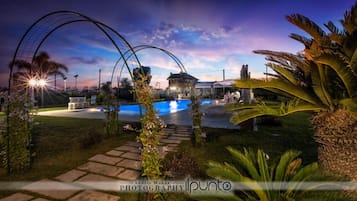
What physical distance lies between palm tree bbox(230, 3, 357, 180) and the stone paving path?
6.72 ft

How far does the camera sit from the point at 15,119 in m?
3.76

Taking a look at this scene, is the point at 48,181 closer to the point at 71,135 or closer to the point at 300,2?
the point at 71,135

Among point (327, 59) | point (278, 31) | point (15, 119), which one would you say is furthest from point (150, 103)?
point (278, 31)

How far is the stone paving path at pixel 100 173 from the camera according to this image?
2.80 metres

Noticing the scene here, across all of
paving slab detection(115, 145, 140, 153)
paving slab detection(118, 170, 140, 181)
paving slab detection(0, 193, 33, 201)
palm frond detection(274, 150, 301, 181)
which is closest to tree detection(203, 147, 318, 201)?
palm frond detection(274, 150, 301, 181)

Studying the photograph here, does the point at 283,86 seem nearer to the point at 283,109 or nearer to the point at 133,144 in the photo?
the point at 283,109

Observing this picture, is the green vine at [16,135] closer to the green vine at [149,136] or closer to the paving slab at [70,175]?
the paving slab at [70,175]

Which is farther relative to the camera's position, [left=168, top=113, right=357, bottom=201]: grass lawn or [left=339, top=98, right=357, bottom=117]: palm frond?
[left=168, top=113, right=357, bottom=201]: grass lawn

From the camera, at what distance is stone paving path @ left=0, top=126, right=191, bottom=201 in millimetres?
2803

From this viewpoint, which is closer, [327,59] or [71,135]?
[327,59]

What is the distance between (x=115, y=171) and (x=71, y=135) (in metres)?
3.76

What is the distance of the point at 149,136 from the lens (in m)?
2.59

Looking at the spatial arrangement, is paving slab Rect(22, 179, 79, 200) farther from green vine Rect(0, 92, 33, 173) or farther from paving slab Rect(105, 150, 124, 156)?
paving slab Rect(105, 150, 124, 156)

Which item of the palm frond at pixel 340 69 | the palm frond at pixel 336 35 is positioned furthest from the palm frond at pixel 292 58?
the palm frond at pixel 340 69
